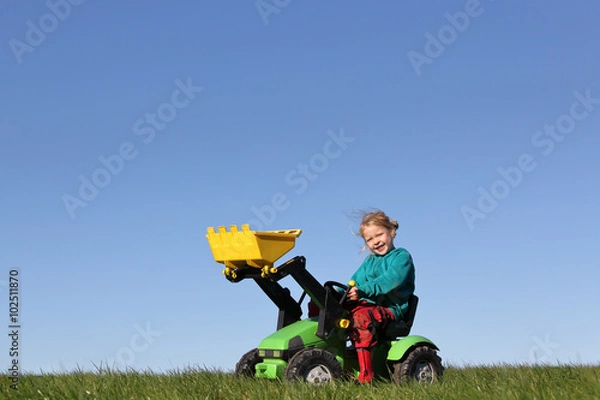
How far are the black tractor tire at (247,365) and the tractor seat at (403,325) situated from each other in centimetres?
143

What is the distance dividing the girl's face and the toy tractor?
1.92 ft

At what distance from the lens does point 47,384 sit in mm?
6695

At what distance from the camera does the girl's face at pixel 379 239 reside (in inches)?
307

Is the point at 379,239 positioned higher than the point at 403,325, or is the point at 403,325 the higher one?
the point at 379,239

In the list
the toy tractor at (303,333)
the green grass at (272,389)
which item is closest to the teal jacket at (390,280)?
the toy tractor at (303,333)

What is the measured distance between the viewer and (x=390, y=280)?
735cm

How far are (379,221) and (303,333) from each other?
4.95ft

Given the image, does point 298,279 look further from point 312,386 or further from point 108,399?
point 108,399

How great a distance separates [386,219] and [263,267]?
1602 mm

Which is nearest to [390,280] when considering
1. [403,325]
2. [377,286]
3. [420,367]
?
[377,286]

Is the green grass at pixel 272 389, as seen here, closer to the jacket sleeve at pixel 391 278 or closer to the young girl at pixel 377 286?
the young girl at pixel 377 286

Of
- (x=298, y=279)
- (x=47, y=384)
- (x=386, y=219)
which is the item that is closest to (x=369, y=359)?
(x=298, y=279)

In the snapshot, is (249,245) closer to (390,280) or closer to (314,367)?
(314,367)

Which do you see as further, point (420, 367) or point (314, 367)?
point (420, 367)
